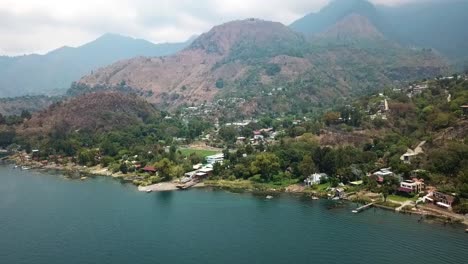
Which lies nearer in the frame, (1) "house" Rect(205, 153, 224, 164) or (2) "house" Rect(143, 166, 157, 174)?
(2) "house" Rect(143, 166, 157, 174)

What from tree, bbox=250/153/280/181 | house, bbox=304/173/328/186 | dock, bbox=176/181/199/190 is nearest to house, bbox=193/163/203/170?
dock, bbox=176/181/199/190

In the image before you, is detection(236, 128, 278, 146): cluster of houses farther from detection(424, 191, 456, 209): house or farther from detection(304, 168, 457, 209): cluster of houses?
detection(424, 191, 456, 209): house

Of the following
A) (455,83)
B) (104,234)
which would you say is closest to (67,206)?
(104,234)

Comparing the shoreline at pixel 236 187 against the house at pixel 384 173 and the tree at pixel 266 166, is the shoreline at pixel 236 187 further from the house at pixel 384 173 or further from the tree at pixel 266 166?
the house at pixel 384 173

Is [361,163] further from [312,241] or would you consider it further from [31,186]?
[31,186]

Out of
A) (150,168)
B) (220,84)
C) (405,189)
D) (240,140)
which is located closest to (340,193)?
(405,189)

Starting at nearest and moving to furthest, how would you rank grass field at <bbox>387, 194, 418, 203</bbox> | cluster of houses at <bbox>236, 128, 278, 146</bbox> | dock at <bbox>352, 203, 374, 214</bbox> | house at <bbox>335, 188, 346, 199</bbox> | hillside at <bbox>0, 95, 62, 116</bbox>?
dock at <bbox>352, 203, 374, 214</bbox> → grass field at <bbox>387, 194, 418, 203</bbox> → house at <bbox>335, 188, 346, 199</bbox> → cluster of houses at <bbox>236, 128, 278, 146</bbox> → hillside at <bbox>0, 95, 62, 116</bbox>
